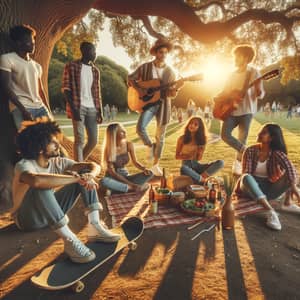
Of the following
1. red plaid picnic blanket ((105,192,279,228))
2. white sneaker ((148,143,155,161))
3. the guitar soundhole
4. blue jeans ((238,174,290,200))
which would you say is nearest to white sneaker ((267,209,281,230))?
blue jeans ((238,174,290,200))

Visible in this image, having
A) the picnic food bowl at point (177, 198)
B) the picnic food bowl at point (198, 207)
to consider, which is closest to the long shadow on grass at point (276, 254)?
the picnic food bowl at point (198, 207)

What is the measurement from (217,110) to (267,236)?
324 cm

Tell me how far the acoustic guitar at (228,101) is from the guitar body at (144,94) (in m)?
1.41

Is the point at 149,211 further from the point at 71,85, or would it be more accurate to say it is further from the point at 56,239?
the point at 71,85

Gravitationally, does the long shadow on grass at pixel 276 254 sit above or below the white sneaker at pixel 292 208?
below

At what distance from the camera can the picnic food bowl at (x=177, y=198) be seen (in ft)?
13.6

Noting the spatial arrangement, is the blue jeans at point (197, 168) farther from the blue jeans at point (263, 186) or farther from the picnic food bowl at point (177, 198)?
the blue jeans at point (263, 186)

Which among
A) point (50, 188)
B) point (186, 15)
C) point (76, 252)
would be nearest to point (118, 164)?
point (50, 188)

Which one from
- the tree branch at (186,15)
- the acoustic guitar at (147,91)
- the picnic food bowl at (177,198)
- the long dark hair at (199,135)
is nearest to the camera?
the picnic food bowl at (177,198)

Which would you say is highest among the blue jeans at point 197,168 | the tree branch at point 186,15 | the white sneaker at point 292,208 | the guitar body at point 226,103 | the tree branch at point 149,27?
the tree branch at point 149,27

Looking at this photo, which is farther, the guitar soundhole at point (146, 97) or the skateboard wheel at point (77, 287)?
the guitar soundhole at point (146, 97)

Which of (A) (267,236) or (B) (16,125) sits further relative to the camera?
(B) (16,125)

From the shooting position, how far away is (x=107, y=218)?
381cm

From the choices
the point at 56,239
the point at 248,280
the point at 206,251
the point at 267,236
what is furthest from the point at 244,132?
the point at 56,239
